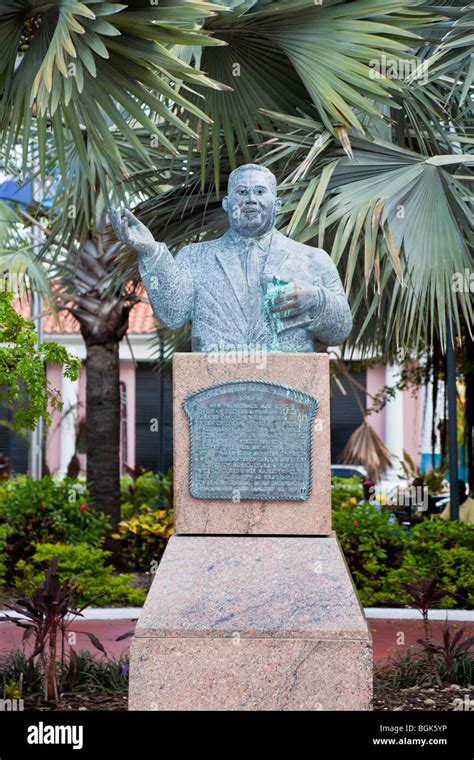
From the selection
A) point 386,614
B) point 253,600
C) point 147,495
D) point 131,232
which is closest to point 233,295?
point 131,232

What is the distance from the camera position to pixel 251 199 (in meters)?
5.73

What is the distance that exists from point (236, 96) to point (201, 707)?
4925mm

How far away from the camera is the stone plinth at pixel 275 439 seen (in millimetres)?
5590

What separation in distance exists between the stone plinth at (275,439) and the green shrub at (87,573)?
4431mm

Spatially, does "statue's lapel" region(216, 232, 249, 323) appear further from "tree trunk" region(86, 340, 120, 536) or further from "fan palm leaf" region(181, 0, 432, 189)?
→ "tree trunk" region(86, 340, 120, 536)

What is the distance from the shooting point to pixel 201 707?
5.14 m

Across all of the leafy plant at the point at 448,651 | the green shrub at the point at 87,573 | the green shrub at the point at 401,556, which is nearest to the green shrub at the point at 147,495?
the green shrub at the point at 87,573

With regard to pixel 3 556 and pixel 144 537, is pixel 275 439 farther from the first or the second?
pixel 144 537

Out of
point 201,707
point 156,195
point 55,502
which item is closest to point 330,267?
point 201,707

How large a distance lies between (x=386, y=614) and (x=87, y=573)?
2.75 m

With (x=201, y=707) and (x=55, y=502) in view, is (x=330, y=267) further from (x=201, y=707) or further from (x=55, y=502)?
(x=55, y=502)

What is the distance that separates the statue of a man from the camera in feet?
18.6

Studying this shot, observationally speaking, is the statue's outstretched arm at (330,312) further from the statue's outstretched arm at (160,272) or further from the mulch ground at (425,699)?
the mulch ground at (425,699)

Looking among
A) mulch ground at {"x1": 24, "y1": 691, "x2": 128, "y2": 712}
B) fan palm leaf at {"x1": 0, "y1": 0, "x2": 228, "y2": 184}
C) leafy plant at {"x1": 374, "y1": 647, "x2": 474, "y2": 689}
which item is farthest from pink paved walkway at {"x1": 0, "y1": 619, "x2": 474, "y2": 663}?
fan palm leaf at {"x1": 0, "y1": 0, "x2": 228, "y2": 184}
